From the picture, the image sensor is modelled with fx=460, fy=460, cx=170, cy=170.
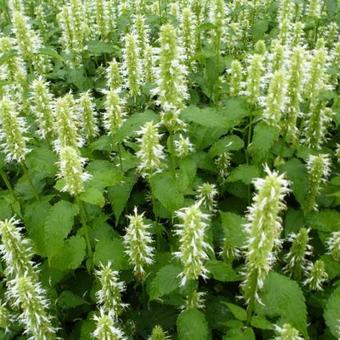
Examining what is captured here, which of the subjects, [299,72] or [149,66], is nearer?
[299,72]

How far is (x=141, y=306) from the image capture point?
13.6 ft

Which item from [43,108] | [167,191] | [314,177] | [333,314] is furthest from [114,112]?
[333,314]

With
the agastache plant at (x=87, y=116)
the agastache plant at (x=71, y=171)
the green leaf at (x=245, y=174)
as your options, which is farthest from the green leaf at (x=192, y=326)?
the agastache plant at (x=87, y=116)

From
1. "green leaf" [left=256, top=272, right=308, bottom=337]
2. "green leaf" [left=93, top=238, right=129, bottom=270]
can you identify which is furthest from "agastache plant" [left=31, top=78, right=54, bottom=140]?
"green leaf" [left=256, top=272, right=308, bottom=337]

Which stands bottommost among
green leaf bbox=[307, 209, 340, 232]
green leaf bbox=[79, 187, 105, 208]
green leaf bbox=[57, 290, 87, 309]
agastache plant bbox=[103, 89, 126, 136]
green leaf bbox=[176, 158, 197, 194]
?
green leaf bbox=[57, 290, 87, 309]

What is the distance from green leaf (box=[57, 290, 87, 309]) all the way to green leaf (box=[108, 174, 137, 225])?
2.57 feet

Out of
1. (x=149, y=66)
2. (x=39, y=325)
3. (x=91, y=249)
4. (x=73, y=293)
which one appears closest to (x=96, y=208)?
(x=91, y=249)

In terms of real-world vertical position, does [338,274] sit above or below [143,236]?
below

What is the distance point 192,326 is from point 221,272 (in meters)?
0.42

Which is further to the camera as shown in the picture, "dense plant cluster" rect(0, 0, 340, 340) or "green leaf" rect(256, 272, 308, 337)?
"dense plant cluster" rect(0, 0, 340, 340)

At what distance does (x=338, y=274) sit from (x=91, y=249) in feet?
6.85

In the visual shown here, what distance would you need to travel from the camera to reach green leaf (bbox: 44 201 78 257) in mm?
3258

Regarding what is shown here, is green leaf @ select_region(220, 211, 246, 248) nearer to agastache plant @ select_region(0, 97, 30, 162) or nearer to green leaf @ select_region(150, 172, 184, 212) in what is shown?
green leaf @ select_region(150, 172, 184, 212)

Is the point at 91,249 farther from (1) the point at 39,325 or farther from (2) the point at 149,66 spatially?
(2) the point at 149,66
